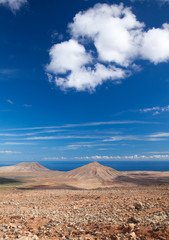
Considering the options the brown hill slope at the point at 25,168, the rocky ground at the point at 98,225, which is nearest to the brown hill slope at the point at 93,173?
the brown hill slope at the point at 25,168

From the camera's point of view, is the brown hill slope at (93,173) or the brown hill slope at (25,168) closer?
the brown hill slope at (93,173)

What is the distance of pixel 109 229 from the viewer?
9234mm

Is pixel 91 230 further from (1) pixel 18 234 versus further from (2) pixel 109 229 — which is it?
(1) pixel 18 234

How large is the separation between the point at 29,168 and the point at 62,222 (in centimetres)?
18334

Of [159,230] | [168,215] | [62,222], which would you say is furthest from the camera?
[62,222]

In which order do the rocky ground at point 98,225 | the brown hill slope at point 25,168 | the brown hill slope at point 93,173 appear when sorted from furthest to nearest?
1. the brown hill slope at point 25,168
2. the brown hill slope at point 93,173
3. the rocky ground at point 98,225

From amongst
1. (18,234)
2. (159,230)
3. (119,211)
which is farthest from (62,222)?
(159,230)

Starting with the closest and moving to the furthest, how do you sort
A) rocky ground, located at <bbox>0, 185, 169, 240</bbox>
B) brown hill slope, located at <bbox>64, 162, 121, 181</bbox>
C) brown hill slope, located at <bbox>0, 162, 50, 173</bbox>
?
rocky ground, located at <bbox>0, 185, 169, 240</bbox> → brown hill slope, located at <bbox>64, 162, 121, 181</bbox> → brown hill slope, located at <bbox>0, 162, 50, 173</bbox>

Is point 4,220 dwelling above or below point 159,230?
below

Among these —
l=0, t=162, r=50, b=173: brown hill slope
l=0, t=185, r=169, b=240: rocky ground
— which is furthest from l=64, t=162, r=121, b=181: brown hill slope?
l=0, t=185, r=169, b=240: rocky ground

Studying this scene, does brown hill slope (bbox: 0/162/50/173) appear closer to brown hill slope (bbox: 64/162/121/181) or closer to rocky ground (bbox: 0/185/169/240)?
brown hill slope (bbox: 64/162/121/181)

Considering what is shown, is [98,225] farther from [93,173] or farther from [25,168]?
[25,168]

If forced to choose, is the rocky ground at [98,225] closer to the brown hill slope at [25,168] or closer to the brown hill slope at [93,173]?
the brown hill slope at [93,173]

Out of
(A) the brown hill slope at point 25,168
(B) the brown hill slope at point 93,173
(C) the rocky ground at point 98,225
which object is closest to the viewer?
(C) the rocky ground at point 98,225
